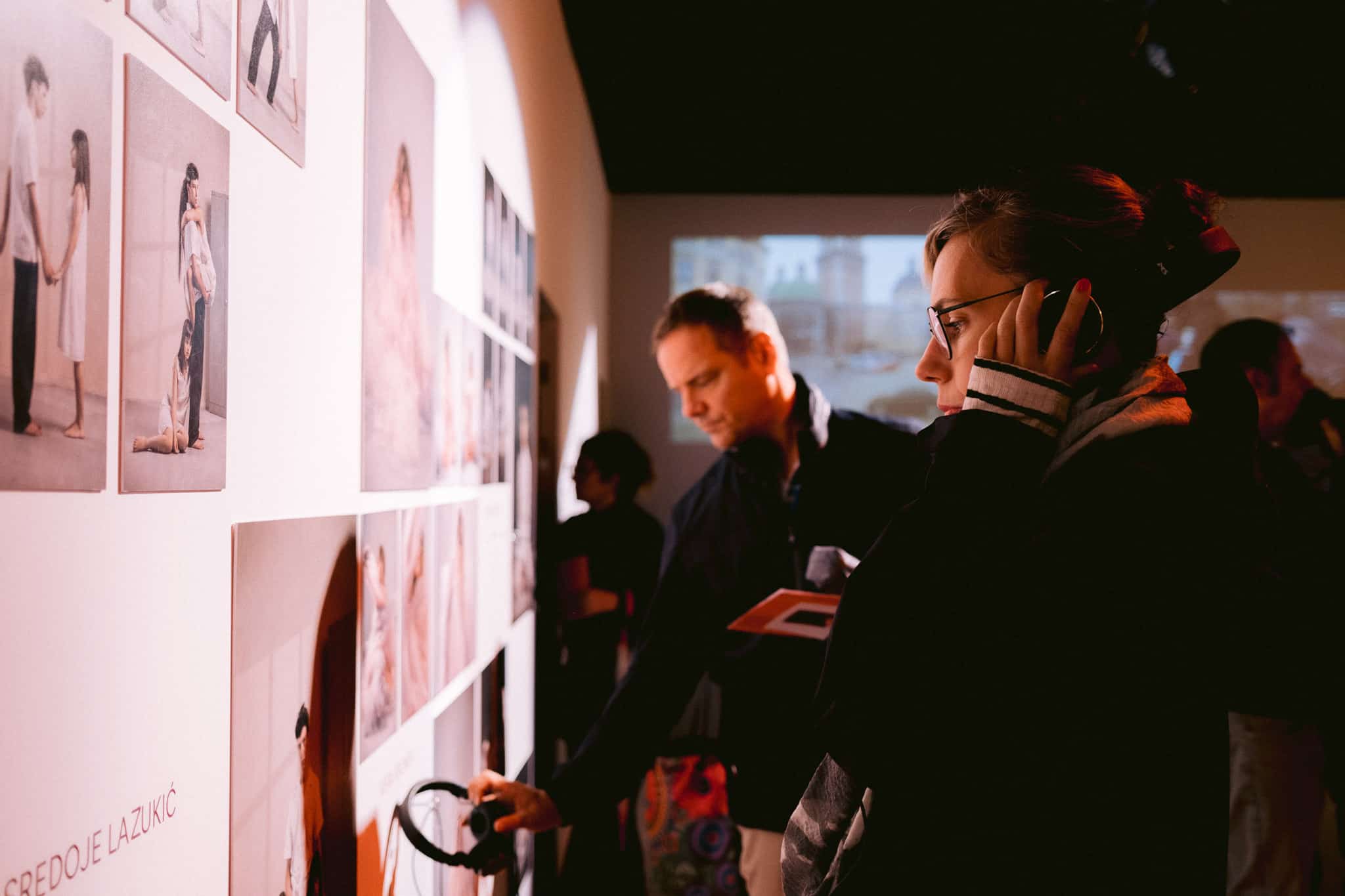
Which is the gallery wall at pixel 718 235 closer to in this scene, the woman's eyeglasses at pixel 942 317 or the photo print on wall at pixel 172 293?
the woman's eyeglasses at pixel 942 317

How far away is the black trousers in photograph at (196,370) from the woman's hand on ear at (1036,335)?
72 centimetres

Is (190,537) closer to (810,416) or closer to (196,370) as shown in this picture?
(196,370)

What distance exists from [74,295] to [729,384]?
1581mm

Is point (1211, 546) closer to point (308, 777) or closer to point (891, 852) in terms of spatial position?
point (891, 852)

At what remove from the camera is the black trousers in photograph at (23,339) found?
0.51 m

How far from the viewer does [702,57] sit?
416 centimetres

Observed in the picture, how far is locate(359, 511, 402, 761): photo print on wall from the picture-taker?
1.13m

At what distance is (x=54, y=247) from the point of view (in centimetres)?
54

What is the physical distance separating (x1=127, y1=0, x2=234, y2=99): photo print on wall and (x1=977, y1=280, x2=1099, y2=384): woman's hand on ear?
741mm

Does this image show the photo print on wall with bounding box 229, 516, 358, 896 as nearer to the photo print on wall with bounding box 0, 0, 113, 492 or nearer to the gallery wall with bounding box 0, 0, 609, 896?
the gallery wall with bounding box 0, 0, 609, 896

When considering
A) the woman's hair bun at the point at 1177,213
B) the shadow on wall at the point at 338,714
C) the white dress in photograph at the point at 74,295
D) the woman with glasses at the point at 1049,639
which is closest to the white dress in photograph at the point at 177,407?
the white dress in photograph at the point at 74,295

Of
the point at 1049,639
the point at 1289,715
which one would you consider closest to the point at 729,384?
the point at 1049,639

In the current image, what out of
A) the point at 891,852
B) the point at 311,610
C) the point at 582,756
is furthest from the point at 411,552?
the point at 891,852

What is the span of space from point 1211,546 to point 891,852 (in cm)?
41
